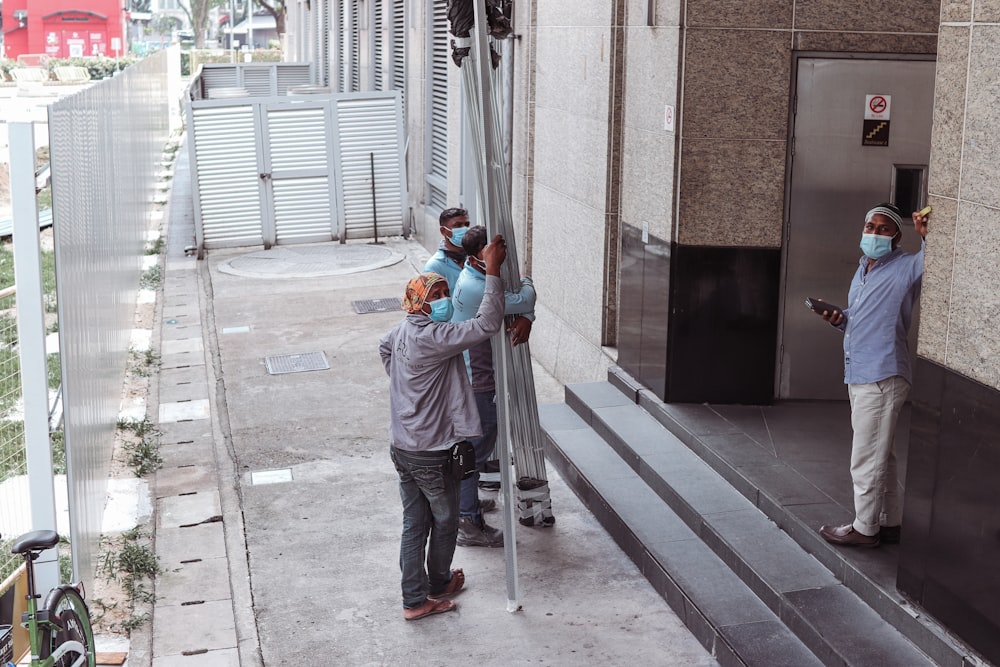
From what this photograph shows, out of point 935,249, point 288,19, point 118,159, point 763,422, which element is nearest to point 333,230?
point 118,159

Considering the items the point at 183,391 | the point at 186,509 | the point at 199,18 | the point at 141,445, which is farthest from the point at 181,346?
the point at 199,18

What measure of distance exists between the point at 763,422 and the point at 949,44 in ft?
11.3

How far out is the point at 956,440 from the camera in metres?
4.61

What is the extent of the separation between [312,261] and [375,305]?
2601mm

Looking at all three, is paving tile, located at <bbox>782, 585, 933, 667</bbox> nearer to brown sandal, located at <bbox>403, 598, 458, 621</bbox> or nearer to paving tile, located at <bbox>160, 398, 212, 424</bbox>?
brown sandal, located at <bbox>403, 598, 458, 621</bbox>

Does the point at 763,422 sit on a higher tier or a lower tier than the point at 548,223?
lower

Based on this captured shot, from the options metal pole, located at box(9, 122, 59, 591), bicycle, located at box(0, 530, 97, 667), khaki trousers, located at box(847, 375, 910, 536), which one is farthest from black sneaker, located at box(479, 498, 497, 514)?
bicycle, located at box(0, 530, 97, 667)

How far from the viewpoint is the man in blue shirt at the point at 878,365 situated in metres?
5.54

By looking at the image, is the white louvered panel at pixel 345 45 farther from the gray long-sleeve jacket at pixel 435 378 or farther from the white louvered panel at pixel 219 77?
the gray long-sleeve jacket at pixel 435 378

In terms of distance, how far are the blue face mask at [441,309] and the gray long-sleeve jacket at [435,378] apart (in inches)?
1.5

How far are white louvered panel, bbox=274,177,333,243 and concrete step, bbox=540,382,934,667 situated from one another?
8272mm

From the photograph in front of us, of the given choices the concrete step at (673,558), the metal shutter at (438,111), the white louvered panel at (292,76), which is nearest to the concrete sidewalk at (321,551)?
the concrete step at (673,558)

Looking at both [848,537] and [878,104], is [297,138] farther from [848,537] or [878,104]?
[848,537]

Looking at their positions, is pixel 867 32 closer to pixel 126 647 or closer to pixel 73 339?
pixel 73 339
